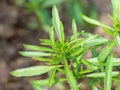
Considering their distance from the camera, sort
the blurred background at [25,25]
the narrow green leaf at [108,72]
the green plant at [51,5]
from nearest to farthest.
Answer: the narrow green leaf at [108,72], the green plant at [51,5], the blurred background at [25,25]

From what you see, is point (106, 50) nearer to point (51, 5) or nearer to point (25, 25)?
point (51, 5)

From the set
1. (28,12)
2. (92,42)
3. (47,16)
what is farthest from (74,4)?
(92,42)

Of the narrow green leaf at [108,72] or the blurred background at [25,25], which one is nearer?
the narrow green leaf at [108,72]

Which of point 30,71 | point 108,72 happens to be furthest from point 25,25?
point 108,72

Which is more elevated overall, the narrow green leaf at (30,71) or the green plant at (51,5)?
the green plant at (51,5)

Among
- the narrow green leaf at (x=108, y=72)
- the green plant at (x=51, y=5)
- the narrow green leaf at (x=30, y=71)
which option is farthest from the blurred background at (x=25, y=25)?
the narrow green leaf at (x=108, y=72)

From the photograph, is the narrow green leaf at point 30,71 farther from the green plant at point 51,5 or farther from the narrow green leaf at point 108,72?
the green plant at point 51,5

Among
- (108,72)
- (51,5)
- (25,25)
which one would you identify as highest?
(51,5)

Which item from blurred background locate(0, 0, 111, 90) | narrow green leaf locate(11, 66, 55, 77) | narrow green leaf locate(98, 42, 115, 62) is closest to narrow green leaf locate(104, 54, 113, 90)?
narrow green leaf locate(98, 42, 115, 62)

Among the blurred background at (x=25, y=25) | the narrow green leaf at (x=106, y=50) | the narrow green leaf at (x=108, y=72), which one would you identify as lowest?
the narrow green leaf at (x=108, y=72)
